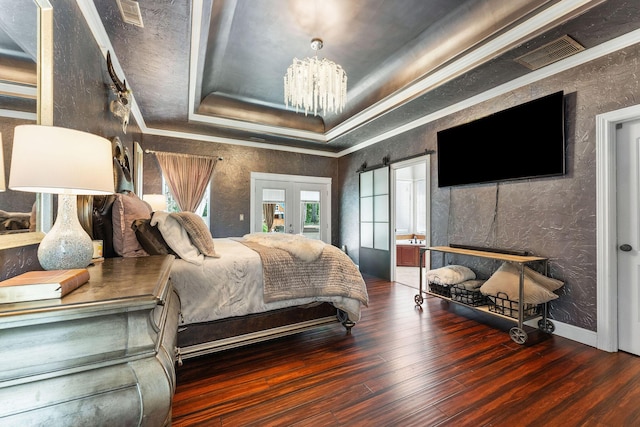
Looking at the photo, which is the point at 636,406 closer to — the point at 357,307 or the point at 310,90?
the point at 357,307

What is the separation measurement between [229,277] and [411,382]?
1.48 meters

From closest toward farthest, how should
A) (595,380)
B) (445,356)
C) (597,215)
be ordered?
(595,380) < (445,356) < (597,215)

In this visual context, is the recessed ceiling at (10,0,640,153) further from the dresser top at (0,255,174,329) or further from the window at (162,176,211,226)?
the dresser top at (0,255,174,329)

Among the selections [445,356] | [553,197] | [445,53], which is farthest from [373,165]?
[445,356]

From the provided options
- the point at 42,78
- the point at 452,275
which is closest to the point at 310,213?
the point at 452,275

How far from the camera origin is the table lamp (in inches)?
41.6

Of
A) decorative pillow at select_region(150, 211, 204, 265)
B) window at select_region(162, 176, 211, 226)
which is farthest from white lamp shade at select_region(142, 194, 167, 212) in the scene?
decorative pillow at select_region(150, 211, 204, 265)

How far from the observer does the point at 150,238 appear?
2078 millimetres

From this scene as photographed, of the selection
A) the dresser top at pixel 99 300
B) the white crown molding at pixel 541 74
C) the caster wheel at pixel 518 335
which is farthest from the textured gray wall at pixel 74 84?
the white crown molding at pixel 541 74

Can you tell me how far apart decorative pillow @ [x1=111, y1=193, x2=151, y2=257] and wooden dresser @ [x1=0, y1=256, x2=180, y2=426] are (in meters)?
1.18

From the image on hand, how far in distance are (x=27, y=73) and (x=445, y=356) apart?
10.2ft

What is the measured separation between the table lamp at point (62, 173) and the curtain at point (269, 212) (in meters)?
4.04

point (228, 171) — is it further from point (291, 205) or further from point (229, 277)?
point (229, 277)

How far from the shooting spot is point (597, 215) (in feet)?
7.84
